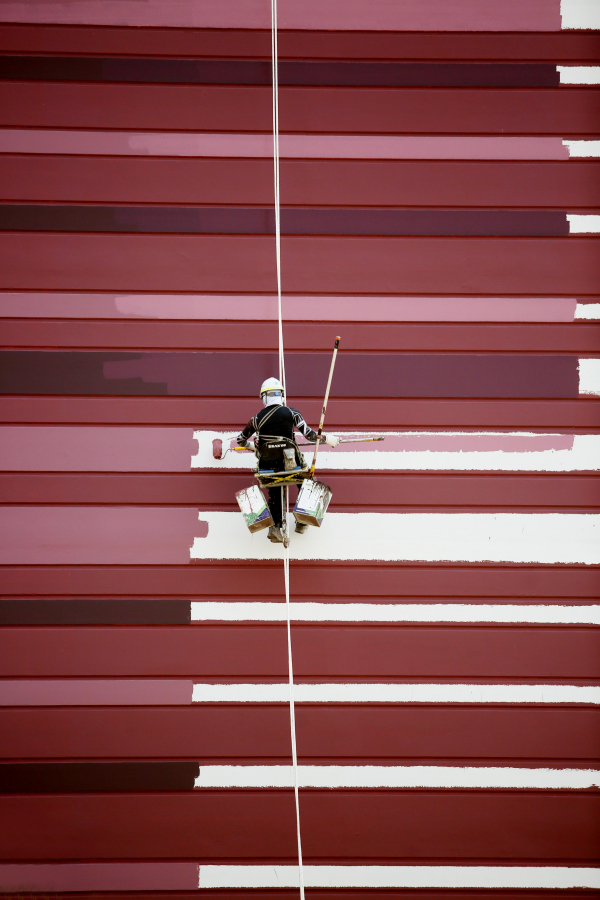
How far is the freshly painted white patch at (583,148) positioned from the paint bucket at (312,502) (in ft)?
9.60

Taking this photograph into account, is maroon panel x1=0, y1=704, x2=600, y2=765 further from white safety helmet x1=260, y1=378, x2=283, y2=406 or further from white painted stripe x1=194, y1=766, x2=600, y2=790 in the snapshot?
white safety helmet x1=260, y1=378, x2=283, y2=406

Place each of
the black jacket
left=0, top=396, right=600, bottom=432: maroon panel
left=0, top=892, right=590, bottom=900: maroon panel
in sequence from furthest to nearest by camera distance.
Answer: left=0, top=396, right=600, bottom=432: maroon panel < left=0, top=892, right=590, bottom=900: maroon panel < the black jacket

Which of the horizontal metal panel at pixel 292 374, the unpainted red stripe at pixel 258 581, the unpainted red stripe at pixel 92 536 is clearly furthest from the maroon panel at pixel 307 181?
the unpainted red stripe at pixel 258 581

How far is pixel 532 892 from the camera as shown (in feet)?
14.1

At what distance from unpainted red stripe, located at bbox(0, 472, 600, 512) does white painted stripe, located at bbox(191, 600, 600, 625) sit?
2.18ft

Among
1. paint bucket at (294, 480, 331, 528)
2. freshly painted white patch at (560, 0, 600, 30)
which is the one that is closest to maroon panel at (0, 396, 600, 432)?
paint bucket at (294, 480, 331, 528)

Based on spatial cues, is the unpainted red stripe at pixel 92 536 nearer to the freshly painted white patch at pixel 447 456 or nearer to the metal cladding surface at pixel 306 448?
the metal cladding surface at pixel 306 448

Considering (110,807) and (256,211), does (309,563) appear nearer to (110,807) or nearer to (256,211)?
(110,807)

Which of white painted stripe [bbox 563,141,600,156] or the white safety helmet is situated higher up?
white painted stripe [bbox 563,141,600,156]

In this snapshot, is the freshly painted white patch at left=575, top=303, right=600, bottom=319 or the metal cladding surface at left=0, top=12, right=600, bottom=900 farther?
the freshly painted white patch at left=575, top=303, right=600, bottom=319

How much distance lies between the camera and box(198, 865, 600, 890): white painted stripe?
424 cm

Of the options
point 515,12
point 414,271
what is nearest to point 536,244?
point 414,271

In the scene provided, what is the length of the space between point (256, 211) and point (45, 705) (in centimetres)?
366

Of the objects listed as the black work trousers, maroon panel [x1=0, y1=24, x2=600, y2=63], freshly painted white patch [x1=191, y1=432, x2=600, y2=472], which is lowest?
the black work trousers
